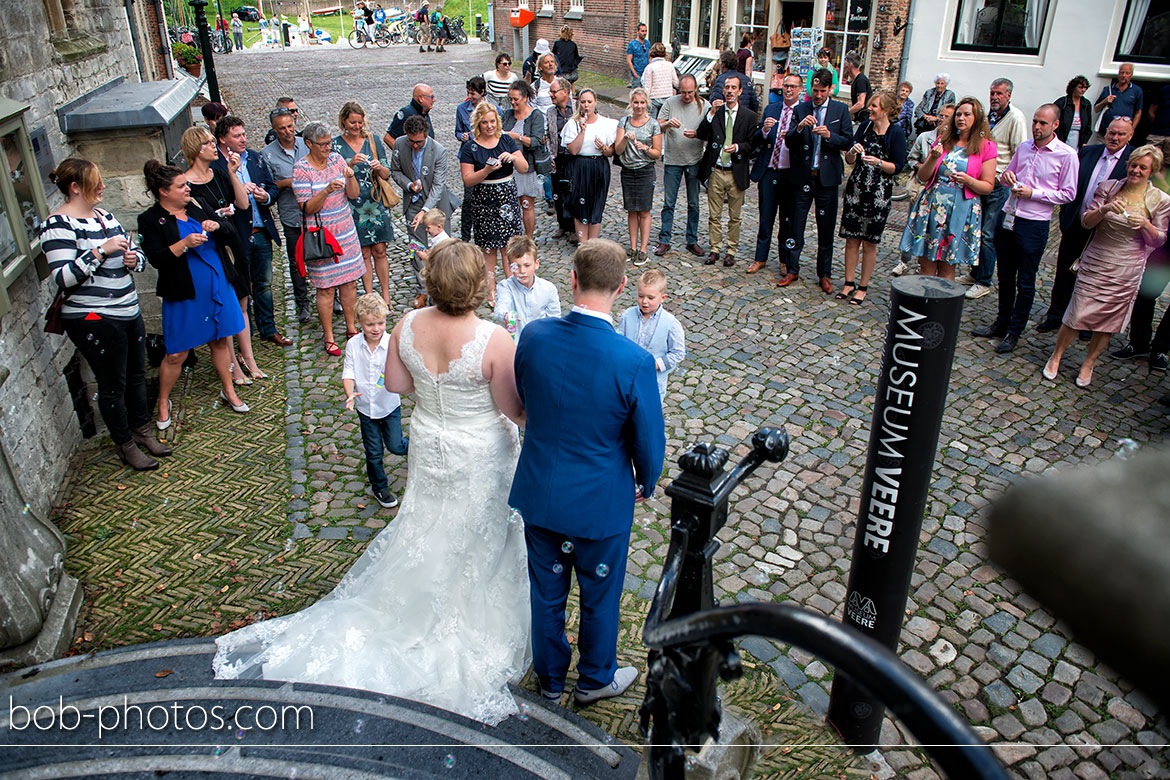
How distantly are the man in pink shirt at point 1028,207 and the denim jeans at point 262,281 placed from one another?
6.69 metres

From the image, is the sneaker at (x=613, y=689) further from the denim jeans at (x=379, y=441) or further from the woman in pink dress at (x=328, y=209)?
the woman in pink dress at (x=328, y=209)

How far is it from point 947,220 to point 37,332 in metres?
7.43

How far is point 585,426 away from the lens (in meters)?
3.20

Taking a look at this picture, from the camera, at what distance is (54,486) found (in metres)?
5.29

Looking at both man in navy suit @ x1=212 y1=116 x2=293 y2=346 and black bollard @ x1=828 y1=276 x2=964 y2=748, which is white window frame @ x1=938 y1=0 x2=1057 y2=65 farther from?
black bollard @ x1=828 y1=276 x2=964 y2=748

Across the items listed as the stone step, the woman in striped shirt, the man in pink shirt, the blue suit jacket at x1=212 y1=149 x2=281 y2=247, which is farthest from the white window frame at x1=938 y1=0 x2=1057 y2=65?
the stone step

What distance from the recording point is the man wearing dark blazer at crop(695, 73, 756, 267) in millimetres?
8922

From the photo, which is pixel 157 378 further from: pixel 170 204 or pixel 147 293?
pixel 170 204

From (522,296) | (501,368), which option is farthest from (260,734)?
(522,296)

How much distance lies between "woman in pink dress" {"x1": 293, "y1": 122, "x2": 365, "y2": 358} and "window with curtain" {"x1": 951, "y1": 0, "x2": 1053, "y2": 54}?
37.8 feet

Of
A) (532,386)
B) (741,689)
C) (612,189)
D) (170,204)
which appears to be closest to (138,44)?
(612,189)

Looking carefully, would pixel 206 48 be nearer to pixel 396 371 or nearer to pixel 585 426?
pixel 396 371

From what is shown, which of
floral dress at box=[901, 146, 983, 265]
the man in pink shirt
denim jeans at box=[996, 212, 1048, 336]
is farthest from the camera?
floral dress at box=[901, 146, 983, 265]

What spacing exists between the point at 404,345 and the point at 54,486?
3.12 m
